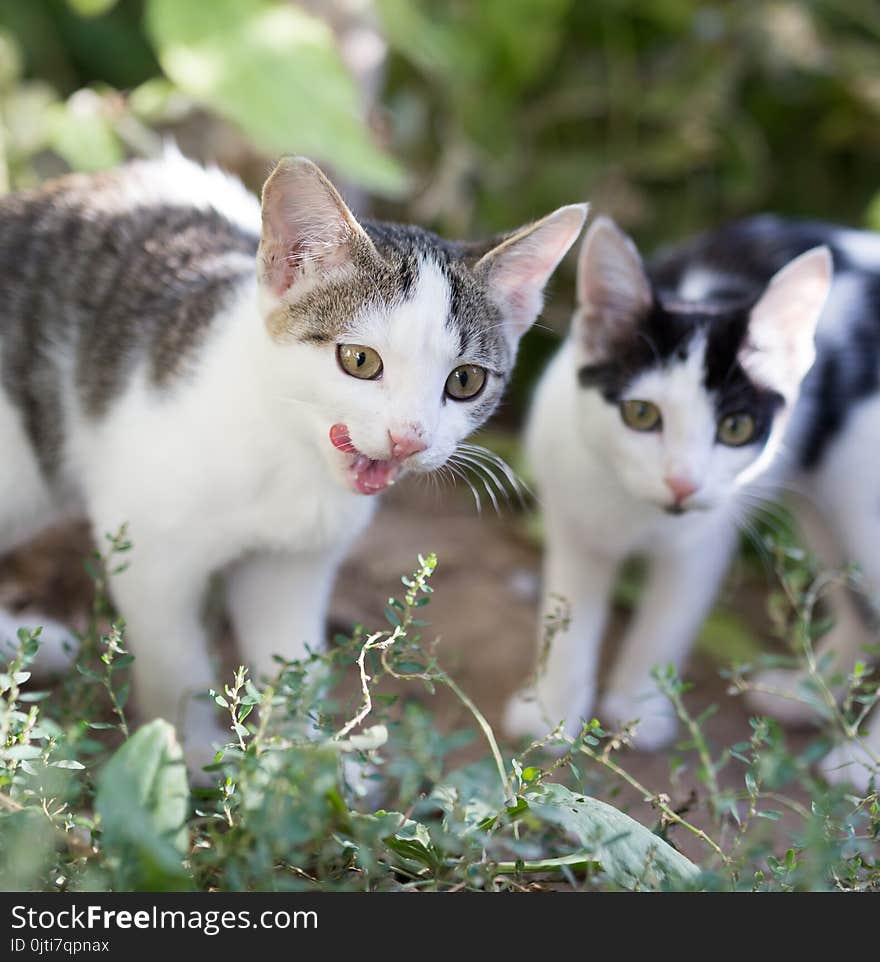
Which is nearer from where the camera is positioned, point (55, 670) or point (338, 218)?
point (338, 218)

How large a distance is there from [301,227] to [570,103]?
2456 mm

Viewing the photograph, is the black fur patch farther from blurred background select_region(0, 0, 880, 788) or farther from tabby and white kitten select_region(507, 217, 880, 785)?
blurred background select_region(0, 0, 880, 788)

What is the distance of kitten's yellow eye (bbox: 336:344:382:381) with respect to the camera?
167 centimetres

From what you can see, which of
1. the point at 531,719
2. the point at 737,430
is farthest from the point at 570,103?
the point at 531,719

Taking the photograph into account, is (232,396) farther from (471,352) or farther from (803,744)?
(803,744)

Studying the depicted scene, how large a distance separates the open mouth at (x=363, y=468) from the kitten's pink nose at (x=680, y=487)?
633 millimetres

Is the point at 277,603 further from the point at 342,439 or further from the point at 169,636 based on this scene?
the point at 342,439

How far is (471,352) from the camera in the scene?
1763 millimetres

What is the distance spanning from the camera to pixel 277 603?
90.3 inches

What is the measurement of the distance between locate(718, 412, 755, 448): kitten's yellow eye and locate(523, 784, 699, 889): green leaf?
869mm

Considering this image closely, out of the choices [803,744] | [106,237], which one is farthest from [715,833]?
[106,237]

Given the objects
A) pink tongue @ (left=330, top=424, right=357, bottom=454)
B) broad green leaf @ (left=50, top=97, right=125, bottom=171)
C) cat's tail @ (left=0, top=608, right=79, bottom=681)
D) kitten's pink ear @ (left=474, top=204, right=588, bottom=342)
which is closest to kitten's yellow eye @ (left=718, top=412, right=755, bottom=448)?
kitten's pink ear @ (left=474, top=204, right=588, bottom=342)

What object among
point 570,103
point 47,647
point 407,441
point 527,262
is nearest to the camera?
point 407,441

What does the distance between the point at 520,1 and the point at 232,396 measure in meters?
2.18
